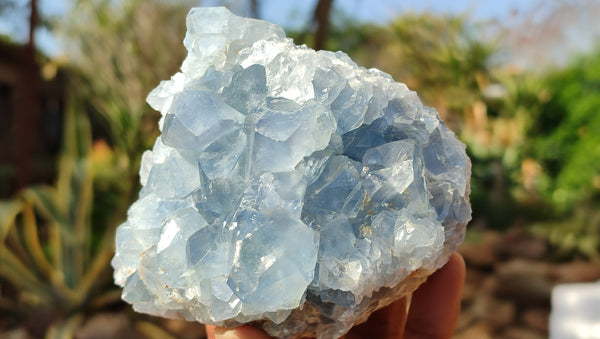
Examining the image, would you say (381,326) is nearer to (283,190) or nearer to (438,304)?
(438,304)

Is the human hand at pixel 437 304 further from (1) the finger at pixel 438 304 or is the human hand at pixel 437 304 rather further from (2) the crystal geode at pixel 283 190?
(2) the crystal geode at pixel 283 190

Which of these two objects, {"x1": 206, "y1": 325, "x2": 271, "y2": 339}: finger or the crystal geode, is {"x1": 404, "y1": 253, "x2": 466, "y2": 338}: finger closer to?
the crystal geode

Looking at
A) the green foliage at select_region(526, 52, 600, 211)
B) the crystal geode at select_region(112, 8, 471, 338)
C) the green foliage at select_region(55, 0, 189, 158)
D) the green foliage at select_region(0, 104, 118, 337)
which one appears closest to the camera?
the crystal geode at select_region(112, 8, 471, 338)

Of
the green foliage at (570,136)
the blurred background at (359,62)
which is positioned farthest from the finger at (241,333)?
the green foliage at (570,136)

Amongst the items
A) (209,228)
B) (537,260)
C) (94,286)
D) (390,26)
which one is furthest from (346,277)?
(390,26)

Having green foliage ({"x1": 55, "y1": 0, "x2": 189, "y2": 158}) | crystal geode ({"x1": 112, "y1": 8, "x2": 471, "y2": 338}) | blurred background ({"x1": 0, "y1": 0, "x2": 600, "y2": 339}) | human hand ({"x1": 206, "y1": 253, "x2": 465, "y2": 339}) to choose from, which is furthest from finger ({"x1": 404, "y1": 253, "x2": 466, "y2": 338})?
green foliage ({"x1": 55, "y1": 0, "x2": 189, "y2": 158})

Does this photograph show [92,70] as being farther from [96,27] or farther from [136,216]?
[136,216]
